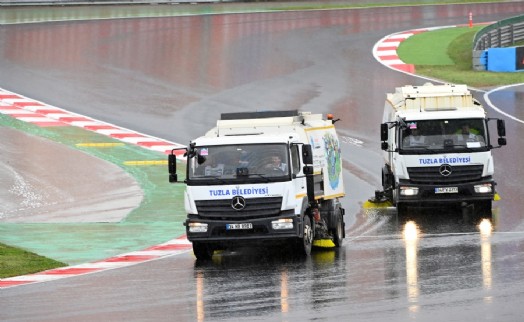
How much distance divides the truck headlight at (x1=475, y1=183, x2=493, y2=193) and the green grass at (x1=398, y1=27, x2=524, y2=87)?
627 inches

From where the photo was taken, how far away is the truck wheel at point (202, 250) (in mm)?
22188

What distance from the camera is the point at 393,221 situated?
2741cm

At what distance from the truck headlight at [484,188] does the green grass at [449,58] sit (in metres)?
15.9

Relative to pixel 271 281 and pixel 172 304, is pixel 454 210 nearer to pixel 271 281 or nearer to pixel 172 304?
pixel 271 281

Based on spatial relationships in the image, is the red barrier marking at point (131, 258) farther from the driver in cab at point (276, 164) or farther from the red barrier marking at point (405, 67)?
the red barrier marking at point (405, 67)

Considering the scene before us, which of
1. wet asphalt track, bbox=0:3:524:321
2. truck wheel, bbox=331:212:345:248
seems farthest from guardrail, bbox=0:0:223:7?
truck wheel, bbox=331:212:345:248

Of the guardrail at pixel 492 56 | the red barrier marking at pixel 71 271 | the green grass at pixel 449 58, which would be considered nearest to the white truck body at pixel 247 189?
the red barrier marking at pixel 71 271

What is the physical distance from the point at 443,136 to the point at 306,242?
6248 millimetres

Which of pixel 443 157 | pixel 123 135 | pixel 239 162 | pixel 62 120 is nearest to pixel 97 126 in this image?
pixel 62 120

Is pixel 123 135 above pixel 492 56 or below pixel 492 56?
below

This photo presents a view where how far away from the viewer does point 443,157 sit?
27203mm

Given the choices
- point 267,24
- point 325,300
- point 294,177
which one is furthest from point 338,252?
point 267,24

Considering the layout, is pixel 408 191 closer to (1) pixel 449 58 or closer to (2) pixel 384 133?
(2) pixel 384 133

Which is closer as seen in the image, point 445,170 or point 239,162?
point 239,162
